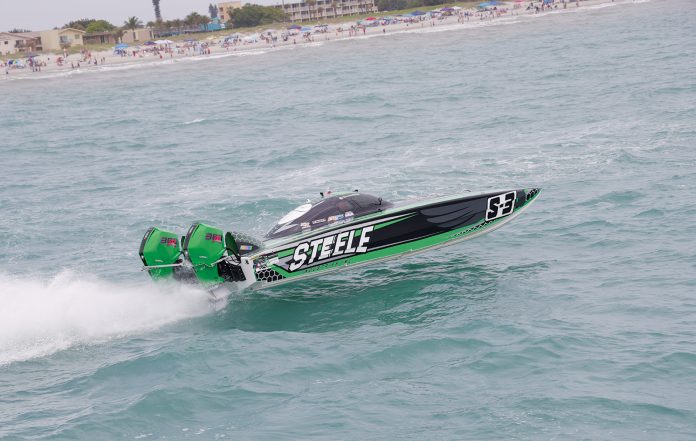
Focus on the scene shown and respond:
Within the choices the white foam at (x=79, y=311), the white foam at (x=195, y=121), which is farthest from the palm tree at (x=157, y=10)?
the white foam at (x=79, y=311)

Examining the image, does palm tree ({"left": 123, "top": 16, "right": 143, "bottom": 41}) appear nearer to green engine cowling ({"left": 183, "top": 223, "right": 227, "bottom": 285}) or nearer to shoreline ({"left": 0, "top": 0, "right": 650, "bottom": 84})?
shoreline ({"left": 0, "top": 0, "right": 650, "bottom": 84})

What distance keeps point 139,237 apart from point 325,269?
28.4 ft

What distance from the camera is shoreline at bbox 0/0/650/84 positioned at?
109m

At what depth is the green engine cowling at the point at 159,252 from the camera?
59.9 ft

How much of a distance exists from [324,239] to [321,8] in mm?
165383

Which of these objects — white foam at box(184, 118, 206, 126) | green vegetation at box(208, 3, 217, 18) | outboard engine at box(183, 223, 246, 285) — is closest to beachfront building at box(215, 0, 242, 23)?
green vegetation at box(208, 3, 217, 18)

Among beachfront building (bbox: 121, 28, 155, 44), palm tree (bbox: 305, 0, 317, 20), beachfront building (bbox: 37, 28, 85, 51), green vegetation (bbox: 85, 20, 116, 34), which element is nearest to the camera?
beachfront building (bbox: 37, 28, 85, 51)

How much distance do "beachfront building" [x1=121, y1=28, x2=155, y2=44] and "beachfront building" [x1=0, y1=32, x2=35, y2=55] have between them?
17.8 metres

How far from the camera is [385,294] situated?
63.9ft

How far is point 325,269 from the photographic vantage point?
19.4 meters

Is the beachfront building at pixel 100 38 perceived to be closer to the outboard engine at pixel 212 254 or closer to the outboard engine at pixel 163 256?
the outboard engine at pixel 163 256

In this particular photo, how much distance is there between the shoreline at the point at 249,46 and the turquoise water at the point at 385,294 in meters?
66.0

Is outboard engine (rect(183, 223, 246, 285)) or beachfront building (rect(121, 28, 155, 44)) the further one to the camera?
beachfront building (rect(121, 28, 155, 44))

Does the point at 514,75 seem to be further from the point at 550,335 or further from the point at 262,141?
the point at 550,335
